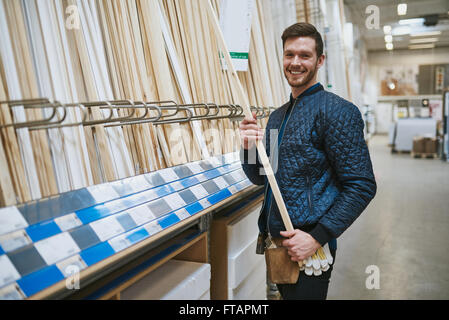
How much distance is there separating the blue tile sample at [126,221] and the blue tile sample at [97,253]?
86 mm

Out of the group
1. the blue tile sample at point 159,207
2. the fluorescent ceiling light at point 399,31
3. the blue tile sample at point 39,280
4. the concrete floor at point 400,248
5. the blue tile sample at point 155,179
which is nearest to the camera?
the blue tile sample at point 39,280

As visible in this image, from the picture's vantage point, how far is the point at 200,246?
4.90 ft

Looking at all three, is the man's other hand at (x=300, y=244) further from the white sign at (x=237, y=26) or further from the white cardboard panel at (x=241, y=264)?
the white sign at (x=237, y=26)

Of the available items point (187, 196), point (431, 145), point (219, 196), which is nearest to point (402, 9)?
point (219, 196)

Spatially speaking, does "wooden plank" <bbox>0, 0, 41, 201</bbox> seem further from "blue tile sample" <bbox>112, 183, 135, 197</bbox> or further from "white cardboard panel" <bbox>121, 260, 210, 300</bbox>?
"white cardboard panel" <bbox>121, 260, 210, 300</bbox>

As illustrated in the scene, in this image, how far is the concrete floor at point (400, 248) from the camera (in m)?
2.53

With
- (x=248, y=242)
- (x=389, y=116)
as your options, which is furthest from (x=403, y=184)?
(x=389, y=116)

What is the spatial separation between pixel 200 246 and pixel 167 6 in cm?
108

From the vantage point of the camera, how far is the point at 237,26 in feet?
6.23

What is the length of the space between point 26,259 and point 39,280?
50 mm

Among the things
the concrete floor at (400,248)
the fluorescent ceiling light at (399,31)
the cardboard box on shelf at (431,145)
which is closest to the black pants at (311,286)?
the concrete floor at (400,248)

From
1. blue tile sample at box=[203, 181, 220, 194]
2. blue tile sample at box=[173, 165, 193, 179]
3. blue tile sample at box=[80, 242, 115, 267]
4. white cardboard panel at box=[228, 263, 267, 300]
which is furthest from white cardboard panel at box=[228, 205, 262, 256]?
blue tile sample at box=[80, 242, 115, 267]

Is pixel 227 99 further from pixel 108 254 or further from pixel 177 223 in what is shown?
pixel 108 254

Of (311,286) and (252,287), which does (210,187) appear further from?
(252,287)
